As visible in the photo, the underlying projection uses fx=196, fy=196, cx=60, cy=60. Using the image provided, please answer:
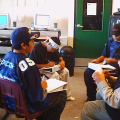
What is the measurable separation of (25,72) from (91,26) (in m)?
3.71

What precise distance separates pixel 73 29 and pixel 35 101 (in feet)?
11.7

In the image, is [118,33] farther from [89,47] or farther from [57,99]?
[89,47]

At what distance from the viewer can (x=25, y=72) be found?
149cm

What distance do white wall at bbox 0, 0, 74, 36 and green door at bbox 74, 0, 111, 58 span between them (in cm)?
25

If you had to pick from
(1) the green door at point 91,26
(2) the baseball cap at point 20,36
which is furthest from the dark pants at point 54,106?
(1) the green door at point 91,26

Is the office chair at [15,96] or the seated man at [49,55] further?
the seated man at [49,55]

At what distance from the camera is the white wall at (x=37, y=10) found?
4.96 meters

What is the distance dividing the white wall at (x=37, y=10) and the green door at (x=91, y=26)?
0.25m

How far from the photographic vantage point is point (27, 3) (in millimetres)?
4973

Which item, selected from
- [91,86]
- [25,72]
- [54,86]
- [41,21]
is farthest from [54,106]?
[41,21]

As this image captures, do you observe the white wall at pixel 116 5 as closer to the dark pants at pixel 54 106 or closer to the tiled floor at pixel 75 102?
the tiled floor at pixel 75 102

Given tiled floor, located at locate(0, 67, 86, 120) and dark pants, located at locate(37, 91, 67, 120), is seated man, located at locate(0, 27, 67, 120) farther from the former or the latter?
tiled floor, located at locate(0, 67, 86, 120)

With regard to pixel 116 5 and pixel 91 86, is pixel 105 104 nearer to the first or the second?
pixel 91 86

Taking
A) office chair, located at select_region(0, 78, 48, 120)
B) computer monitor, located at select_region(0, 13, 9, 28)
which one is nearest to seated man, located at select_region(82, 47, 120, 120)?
office chair, located at select_region(0, 78, 48, 120)
